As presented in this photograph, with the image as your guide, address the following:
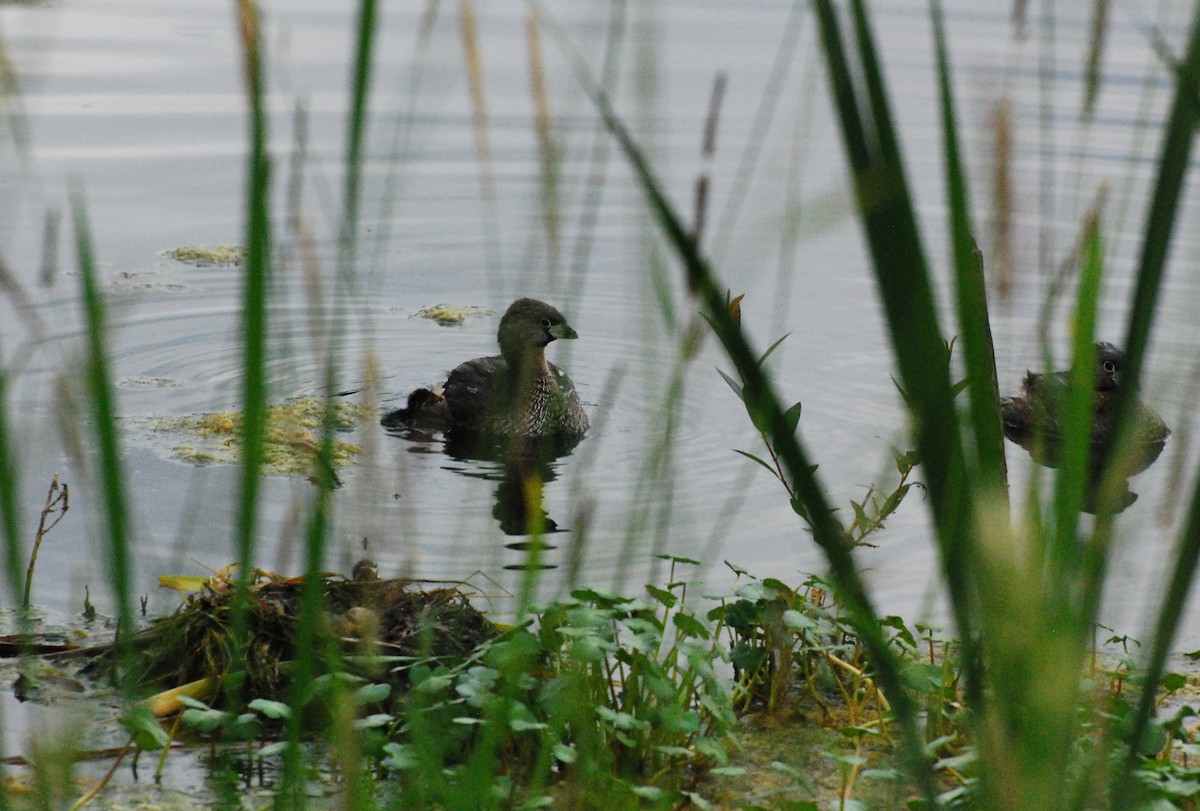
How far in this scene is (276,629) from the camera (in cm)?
397

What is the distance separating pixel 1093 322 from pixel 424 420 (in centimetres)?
593

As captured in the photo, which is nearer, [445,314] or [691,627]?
[691,627]

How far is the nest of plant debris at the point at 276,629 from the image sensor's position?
12.7ft

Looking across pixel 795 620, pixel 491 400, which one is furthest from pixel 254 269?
pixel 491 400

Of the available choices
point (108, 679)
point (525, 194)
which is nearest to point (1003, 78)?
point (108, 679)

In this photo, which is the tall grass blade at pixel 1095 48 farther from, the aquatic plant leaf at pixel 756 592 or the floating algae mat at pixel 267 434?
the floating algae mat at pixel 267 434

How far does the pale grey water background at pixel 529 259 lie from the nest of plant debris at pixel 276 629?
199 mm

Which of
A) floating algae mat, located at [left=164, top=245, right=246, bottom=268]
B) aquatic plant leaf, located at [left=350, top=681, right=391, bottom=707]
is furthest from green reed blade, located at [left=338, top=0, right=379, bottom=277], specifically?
floating algae mat, located at [left=164, top=245, right=246, bottom=268]

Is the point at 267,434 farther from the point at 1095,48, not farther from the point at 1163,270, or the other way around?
the point at 1163,270

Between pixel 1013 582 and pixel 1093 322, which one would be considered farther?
pixel 1093 322

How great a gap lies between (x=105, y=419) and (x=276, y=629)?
8.12 ft

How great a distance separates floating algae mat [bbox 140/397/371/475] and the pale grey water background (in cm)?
13

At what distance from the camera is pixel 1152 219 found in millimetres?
1302

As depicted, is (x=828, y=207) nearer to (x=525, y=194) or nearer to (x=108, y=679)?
(x=108, y=679)
